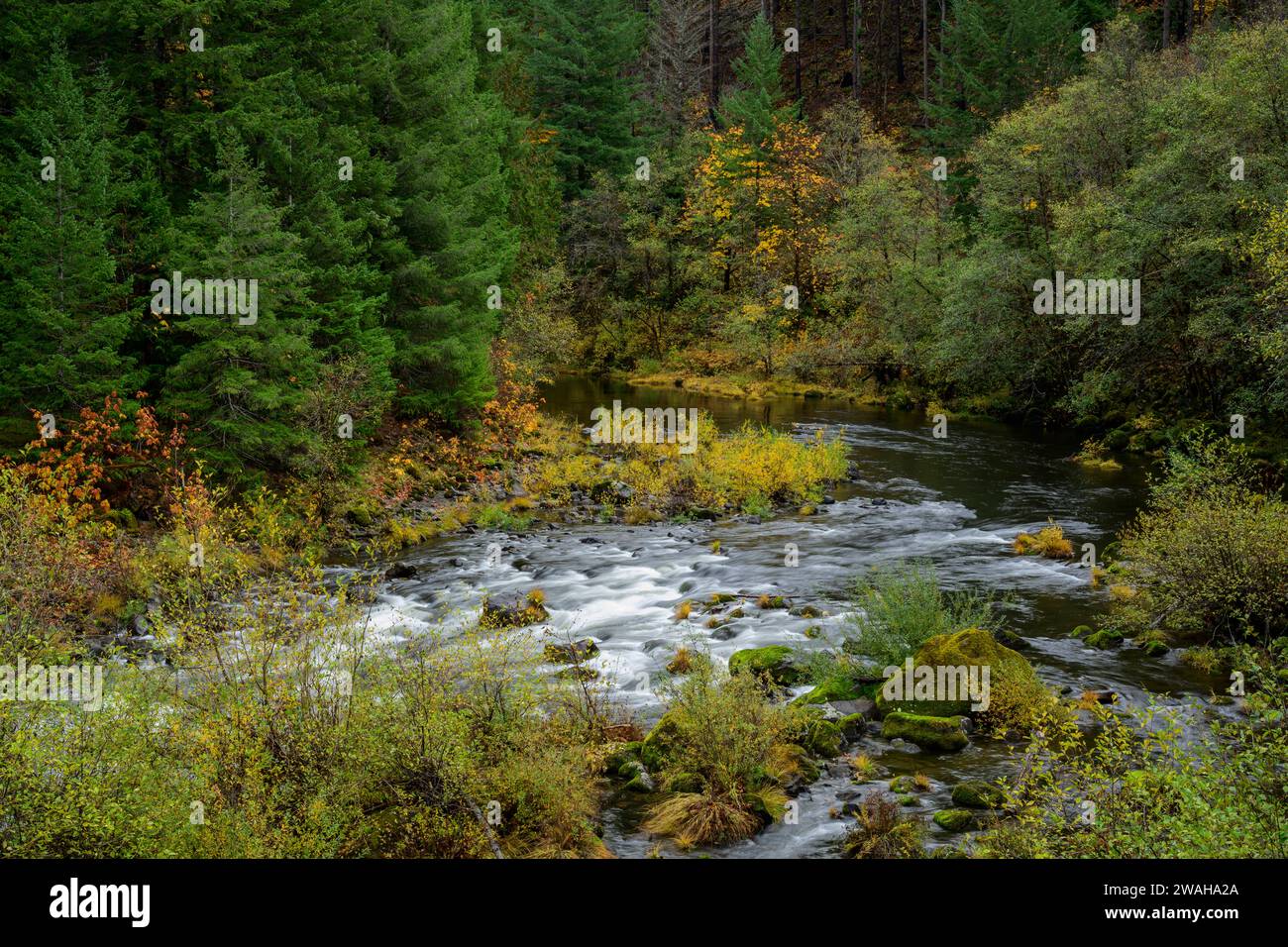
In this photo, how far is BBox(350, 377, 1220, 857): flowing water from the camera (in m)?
9.48

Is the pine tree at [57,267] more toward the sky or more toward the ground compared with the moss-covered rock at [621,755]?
more toward the sky

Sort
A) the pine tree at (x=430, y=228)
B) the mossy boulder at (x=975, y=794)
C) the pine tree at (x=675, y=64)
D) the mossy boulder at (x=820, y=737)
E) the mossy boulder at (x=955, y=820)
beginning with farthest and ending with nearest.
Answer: the pine tree at (x=675, y=64) → the pine tree at (x=430, y=228) → the mossy boulder at (x=820, y=737) → the mossy boulder at (x=975, y=794) → the mossy boulder at (x=955, y=820)

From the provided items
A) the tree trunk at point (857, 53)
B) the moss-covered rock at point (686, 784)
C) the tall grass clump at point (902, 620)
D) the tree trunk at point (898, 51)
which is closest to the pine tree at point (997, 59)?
the tree trunk at point (857, 53)

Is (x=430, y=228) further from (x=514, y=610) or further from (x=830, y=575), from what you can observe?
(x=830, y=575)

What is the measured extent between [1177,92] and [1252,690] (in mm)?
21064

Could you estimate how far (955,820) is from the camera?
7723 mm

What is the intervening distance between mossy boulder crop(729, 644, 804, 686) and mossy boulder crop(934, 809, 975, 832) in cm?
364

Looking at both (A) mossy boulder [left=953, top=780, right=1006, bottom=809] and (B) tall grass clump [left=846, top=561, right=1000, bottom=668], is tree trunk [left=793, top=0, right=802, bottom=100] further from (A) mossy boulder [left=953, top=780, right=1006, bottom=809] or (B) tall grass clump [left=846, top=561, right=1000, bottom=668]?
(A) mossy boulder [left=953, top=780, right=1006, bottom=809]

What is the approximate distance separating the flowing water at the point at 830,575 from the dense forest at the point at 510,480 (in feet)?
0.49

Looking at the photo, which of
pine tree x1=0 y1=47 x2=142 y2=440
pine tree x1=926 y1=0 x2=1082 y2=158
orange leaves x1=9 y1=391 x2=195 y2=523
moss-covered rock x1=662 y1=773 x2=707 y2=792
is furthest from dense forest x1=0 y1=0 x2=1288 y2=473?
moss-covered rock x1=662 y1=773 x2=707 y2=792

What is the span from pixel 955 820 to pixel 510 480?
1821 centimetres

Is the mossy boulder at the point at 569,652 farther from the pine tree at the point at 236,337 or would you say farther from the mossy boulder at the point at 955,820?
the pine tree at the point at 236,337

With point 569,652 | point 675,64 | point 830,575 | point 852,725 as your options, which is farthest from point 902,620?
point 675,64

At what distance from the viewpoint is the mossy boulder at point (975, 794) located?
26.5ft
